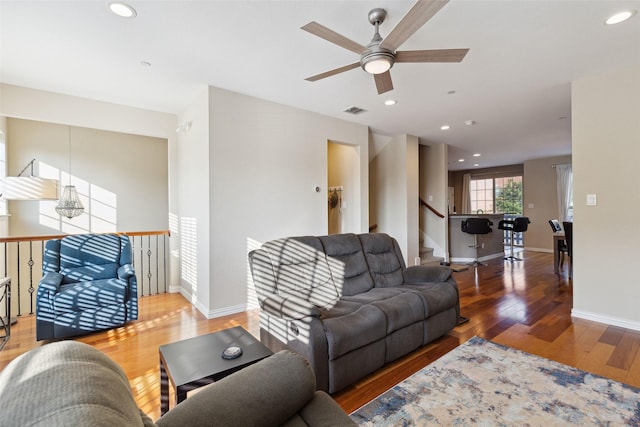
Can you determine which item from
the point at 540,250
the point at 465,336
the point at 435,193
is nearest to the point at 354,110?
the point at 465,336

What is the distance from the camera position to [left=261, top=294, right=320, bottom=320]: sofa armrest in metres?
1.98

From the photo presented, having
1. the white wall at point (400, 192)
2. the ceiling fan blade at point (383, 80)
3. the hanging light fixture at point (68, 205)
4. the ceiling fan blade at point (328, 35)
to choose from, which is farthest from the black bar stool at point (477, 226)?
the hanging light fixture at point (68, 205)

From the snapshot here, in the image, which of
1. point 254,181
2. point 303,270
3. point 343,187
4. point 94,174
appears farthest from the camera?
point 94,174

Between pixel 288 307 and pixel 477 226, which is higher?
pixel 477 226

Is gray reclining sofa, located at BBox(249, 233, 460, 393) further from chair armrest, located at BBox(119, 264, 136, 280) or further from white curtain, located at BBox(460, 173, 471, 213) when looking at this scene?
white curtain, located at BBox(460, 173, 471, 213)

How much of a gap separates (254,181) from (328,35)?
89.6 inches

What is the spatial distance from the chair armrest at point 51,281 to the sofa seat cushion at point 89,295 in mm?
71

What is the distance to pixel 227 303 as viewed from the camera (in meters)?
3.68

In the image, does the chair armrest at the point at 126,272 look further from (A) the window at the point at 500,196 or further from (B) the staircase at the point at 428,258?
(A) the window at the point at 500,196

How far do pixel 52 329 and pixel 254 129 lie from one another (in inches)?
118

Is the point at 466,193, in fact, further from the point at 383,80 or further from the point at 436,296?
the point at 383,80

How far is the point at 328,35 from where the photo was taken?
1.99m

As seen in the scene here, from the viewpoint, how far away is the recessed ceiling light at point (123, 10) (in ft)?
7.04

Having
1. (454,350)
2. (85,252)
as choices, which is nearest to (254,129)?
(85,252)
